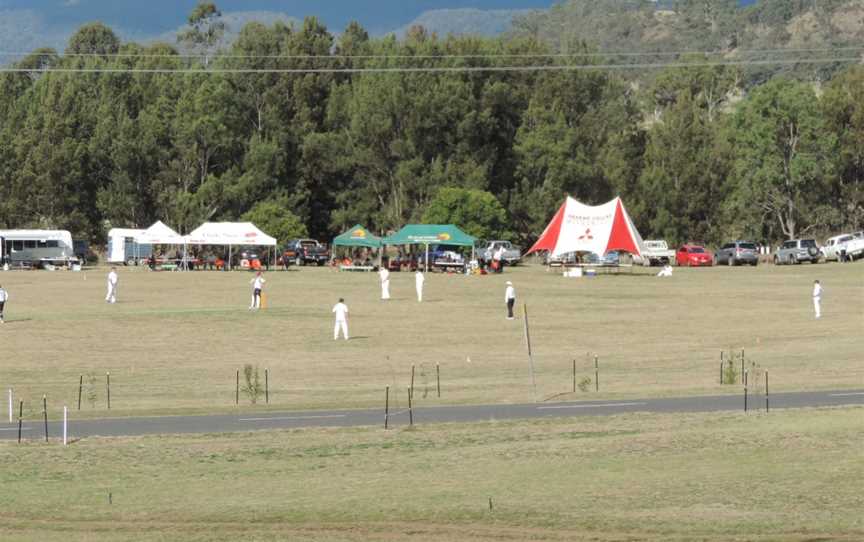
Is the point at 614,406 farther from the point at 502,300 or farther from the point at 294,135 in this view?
the point at 294,135

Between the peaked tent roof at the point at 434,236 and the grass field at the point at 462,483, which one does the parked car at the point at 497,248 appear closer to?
the peaked tent roof at the point at 434,236

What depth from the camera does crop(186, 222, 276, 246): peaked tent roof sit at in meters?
102

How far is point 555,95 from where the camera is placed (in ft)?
412

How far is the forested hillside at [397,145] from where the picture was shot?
387 feet

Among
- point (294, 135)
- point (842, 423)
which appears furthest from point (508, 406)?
point (294, 135)

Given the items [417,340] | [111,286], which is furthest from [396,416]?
[111,286]

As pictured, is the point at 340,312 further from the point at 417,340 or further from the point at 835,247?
the point at 835,247

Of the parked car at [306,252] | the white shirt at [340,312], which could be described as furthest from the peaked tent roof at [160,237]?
the white shirt at [340,312]

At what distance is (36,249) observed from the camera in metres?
110

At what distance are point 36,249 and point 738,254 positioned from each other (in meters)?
55.4

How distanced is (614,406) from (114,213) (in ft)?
313

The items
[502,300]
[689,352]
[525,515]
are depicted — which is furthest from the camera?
[502,300]

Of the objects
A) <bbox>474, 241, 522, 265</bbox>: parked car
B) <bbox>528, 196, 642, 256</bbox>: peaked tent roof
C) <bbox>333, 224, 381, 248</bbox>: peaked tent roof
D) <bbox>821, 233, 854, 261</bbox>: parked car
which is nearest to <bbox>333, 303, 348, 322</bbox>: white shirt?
<bbox>528, 196, 642, 256</bbox>: peaked tent roof

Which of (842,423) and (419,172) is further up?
(419,172)
